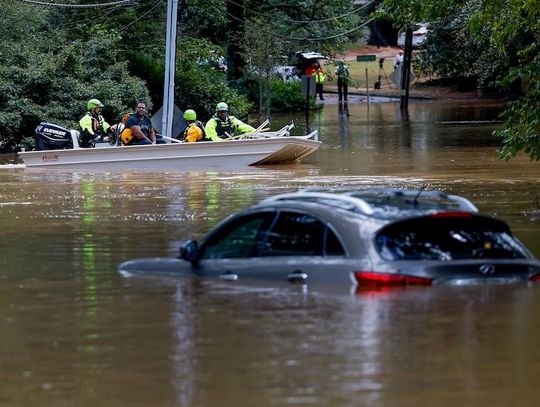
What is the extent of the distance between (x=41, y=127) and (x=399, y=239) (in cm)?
2149

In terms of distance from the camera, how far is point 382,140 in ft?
125

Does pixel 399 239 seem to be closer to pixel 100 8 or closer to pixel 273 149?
pixel 273 149

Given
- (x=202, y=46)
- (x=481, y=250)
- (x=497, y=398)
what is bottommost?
(x=497, y=398)

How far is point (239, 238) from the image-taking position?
1120cm

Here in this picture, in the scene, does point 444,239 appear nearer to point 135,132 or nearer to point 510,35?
point 510,35

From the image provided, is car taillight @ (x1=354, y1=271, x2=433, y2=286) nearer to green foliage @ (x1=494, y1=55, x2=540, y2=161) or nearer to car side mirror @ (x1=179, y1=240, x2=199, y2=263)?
car side mirror @ (x1=179, y1=240, x2=199, y2=263)

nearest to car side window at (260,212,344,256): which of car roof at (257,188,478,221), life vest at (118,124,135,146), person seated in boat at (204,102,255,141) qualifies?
car roof at (257,188,478,221)

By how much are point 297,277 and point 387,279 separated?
899mm

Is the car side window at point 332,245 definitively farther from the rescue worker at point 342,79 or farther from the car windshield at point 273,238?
the rescue worker at point 342,79

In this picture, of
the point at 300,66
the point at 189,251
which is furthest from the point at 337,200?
the point at 300,66

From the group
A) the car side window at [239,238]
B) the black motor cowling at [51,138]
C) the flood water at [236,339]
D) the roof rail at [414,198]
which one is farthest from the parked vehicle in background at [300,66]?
the roof rail at [414,198]

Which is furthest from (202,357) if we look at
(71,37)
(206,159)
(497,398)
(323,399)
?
(71,37)

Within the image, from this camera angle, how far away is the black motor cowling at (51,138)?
30.5 meters

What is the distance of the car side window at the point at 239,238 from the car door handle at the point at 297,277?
499 millimetres
